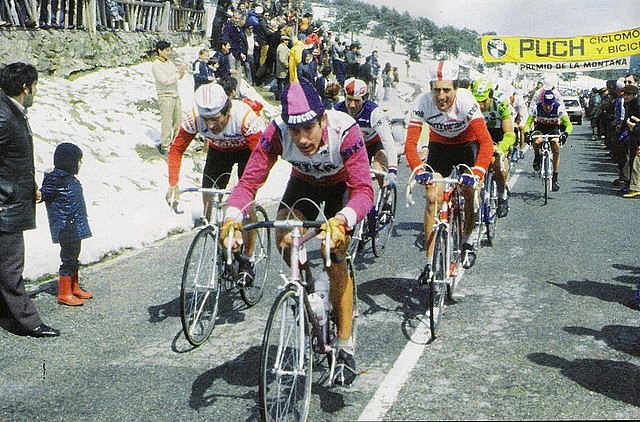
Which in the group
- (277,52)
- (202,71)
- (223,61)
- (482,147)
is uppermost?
(277,52)

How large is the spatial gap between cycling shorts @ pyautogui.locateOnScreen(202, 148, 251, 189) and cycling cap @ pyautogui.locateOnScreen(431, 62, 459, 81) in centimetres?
198

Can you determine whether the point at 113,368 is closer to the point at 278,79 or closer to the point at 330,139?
the point at 330,139

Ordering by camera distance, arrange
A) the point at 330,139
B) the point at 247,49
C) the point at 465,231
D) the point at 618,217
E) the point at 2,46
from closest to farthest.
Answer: the point at 330,139
the point at 465,231
the point at 618,217
the point at 2,46
the point at 247,49

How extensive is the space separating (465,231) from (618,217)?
519 centimetres

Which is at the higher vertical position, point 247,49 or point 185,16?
point 185,16

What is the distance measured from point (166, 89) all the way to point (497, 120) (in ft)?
23.4

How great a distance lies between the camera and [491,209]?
909 cm

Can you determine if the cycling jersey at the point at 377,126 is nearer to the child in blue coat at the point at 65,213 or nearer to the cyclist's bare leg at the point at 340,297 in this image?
the child in blue coat at the point at 65,213

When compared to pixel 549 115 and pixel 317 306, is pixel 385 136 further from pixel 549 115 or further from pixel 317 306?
pixel 549 115

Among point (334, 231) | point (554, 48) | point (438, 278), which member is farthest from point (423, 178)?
point (554, 48)

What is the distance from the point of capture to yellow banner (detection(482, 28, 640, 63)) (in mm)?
44044

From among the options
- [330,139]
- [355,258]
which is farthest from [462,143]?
[330,139]

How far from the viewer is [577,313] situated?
6.05m

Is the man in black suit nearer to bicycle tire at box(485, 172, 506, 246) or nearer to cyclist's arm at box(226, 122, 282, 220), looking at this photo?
cyclist's arm at box(226, 122, 282, 220)
